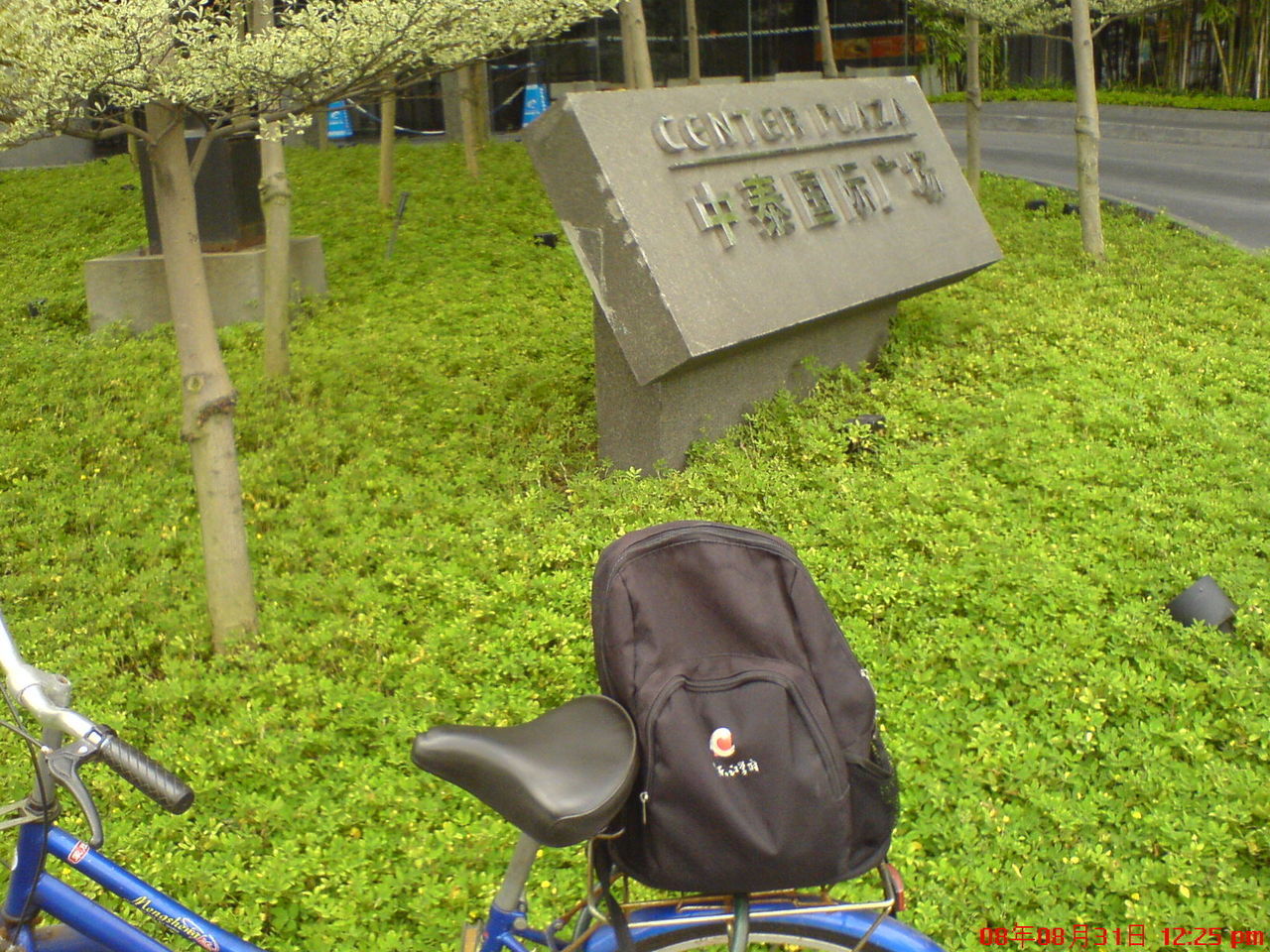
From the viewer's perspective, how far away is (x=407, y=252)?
9375 mm

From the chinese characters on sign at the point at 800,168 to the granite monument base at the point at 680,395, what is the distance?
23.1 inches

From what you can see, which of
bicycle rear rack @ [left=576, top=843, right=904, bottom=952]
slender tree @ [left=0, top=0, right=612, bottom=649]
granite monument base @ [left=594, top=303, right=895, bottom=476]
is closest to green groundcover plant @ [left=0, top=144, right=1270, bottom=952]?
granite monument base @ [left=594, top=303, right=895, bottom=476]

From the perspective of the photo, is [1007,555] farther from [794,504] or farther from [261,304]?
[261,304]

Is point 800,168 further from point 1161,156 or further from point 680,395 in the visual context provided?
point 1161,156

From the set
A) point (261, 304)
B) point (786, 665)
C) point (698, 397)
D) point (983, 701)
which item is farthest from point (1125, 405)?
point (261, 304)

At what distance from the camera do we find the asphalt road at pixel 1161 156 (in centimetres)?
1106

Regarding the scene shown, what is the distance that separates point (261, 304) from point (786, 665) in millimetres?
6968

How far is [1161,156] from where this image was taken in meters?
15.2

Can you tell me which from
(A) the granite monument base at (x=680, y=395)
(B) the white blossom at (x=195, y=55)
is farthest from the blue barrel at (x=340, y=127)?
(B) the white blossom at (x=195, y=55)

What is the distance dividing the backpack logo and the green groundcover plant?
126cm

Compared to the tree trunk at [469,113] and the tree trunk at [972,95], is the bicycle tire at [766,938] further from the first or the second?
the tree trunk at [469,113]

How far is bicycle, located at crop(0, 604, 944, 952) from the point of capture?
6.30 ft

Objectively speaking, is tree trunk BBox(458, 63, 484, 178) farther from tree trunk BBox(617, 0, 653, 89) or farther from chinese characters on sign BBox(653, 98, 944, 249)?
chinese characters on sign BBox(653, 98, 944, 249)
